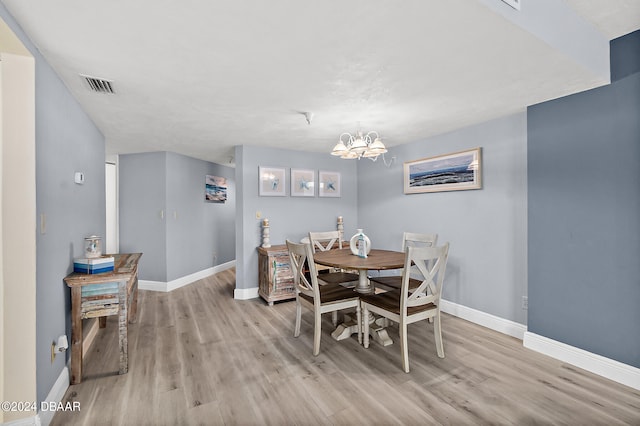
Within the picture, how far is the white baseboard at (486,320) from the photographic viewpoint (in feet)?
9.03

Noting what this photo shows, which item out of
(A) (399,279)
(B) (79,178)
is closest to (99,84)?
(B) (79,178)

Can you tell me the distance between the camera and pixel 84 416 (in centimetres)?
174

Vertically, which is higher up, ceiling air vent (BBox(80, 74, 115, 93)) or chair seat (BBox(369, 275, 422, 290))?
ceiling air vent (BBox(80, 74, 115, 93))

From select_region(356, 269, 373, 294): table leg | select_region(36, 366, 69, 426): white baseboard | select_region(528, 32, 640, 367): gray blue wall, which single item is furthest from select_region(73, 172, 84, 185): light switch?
select_region(528, 32, 640, 367): gray blue wall

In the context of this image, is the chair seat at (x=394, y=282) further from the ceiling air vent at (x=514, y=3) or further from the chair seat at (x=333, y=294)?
the ceiling air vent at (x=514, y=3)

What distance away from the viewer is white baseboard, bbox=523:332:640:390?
200cm

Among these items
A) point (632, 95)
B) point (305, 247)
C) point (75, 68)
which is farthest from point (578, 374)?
point (75, 68)

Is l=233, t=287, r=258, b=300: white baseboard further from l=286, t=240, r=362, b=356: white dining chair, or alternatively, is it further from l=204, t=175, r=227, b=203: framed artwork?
l=204, t=175, r=227, b=203: framed artwork

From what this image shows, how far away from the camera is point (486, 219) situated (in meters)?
3.04

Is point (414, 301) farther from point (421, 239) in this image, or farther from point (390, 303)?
point (421, 239)

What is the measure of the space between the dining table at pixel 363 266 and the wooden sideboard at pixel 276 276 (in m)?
0.94

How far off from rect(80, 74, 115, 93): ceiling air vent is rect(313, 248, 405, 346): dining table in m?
2.19

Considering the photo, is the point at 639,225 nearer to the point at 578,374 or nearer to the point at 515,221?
the point at 515,221

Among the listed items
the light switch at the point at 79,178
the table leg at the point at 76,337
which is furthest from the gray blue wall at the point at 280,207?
the table leg at the point at 76,337
